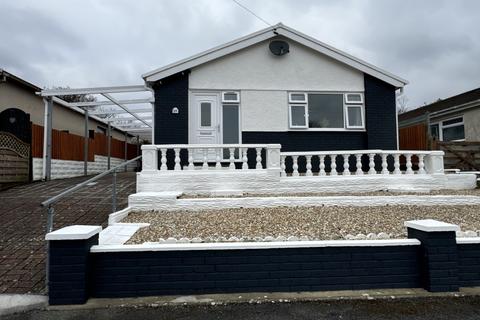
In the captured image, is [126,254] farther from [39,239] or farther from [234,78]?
[234,78]

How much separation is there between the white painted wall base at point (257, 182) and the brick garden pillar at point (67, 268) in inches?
165

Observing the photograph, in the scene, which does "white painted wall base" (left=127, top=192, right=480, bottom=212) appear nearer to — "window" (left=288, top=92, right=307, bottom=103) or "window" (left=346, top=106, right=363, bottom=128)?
"window" (left=346, top=106, right=363, bottom=128)

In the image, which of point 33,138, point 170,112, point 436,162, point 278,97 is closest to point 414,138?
point 436,162

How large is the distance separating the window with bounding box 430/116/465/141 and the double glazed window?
7289 millimetres

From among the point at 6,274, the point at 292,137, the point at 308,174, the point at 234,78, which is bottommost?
the point at 6,274

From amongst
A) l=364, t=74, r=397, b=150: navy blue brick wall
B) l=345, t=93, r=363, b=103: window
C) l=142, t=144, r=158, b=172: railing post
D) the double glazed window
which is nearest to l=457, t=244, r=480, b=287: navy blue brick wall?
l=142, t=144, r=158, b=172: railing post

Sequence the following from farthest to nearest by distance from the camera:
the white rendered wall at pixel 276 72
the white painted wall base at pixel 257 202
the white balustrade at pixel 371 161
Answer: the white rendered wall at pixel 276 72 < the white balustrade at pixel 371 161 < the white painted wall base at pixel 257 202

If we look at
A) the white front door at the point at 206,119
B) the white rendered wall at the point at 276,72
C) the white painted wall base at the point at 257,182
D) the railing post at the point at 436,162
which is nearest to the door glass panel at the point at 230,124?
the white front door at the point at 206,119

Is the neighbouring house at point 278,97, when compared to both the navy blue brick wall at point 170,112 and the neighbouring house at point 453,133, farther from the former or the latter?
the neighbouring house at point 453,133

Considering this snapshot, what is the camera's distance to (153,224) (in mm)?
5645

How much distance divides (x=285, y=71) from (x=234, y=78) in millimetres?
1618

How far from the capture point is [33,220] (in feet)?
20.7

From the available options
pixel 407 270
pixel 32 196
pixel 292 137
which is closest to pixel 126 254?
pixel 407 270

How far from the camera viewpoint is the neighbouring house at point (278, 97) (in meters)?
10.3
